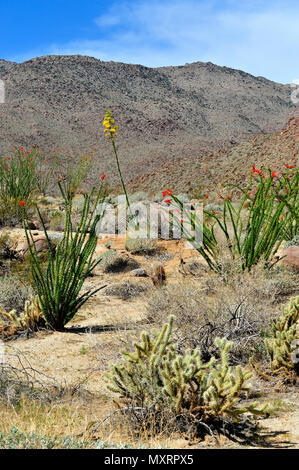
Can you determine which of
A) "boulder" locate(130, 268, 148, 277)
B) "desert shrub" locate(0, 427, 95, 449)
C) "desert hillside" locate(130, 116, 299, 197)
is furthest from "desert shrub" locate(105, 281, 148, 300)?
"desert hillside" locate(130, 116, 299, 197)

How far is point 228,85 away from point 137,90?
16.3 metres

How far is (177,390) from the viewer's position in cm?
314

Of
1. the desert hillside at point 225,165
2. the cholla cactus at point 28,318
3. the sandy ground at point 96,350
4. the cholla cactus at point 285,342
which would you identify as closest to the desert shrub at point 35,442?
the sandy ground at point 96,350

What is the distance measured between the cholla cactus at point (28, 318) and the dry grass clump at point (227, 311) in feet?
4.19

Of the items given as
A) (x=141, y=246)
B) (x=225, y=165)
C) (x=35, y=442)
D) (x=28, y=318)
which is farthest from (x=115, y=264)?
(x=225, y=165)

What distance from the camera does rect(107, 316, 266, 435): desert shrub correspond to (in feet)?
9.91

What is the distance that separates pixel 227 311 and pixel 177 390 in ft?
5.84

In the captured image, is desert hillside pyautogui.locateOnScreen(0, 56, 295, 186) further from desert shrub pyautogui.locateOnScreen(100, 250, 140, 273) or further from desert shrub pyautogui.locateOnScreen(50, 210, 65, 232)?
desert shrub pyautogui.locateOnScreen(100, 250, 140, 273)

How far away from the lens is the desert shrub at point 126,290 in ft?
23.3

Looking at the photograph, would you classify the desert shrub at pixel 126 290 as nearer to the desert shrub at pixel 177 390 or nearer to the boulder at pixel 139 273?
the boulder at pixel 139 273

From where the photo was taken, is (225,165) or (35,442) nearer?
(35,442)

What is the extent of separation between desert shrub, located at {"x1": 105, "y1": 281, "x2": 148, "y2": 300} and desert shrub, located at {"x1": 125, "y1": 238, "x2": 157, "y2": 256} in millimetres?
2611

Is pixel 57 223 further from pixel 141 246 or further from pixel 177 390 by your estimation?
pixel 177 390
